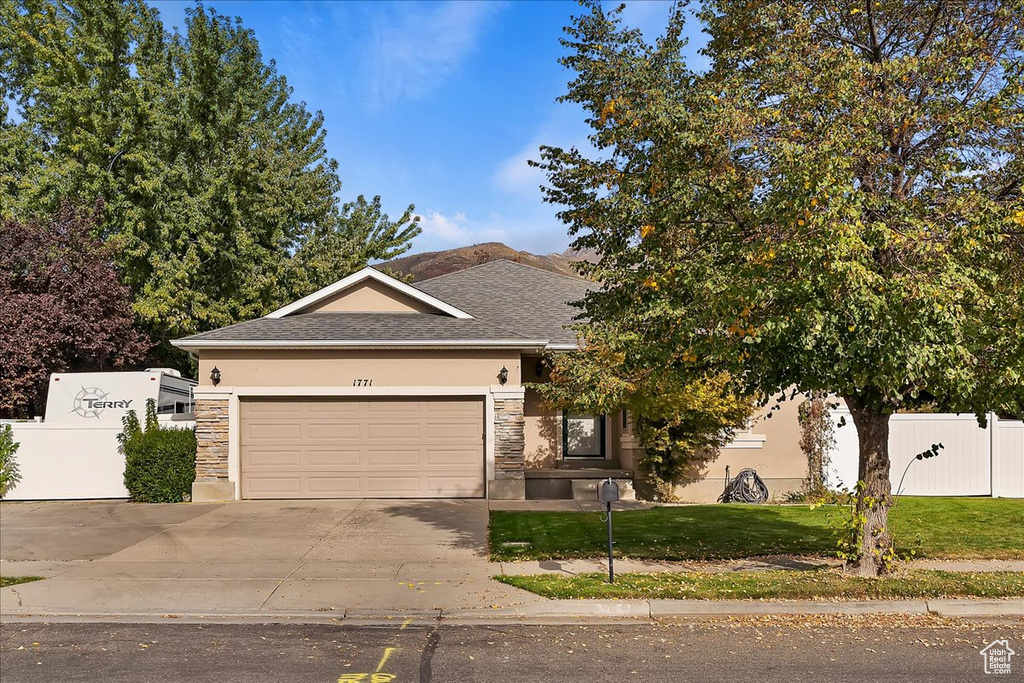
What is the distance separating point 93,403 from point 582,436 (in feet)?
35.6

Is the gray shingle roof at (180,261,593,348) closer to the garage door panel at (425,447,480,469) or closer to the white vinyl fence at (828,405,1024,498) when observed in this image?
the garage door panel at (425,447,480,469)

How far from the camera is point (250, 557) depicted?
11086mm

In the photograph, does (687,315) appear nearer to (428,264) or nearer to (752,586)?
(752,586)

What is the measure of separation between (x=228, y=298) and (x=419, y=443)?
14.7 metres

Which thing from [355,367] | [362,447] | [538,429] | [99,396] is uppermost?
[355,367]

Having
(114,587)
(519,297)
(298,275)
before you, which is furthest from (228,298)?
(114,587)

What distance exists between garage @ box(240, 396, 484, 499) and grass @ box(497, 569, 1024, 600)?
24.0ft

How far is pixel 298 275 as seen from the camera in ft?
93.3

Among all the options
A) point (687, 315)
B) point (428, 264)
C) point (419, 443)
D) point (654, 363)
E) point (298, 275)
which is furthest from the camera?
point (428, 264)

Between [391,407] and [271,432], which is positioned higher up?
[391,407]

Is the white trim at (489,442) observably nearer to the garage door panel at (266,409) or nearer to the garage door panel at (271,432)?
the garage door panel at (271,432)

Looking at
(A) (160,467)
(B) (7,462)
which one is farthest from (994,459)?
(B) (7,462)

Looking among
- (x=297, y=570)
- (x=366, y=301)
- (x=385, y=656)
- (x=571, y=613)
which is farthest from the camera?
(x=366, y=301)

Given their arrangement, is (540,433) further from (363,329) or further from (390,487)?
(363,329)
